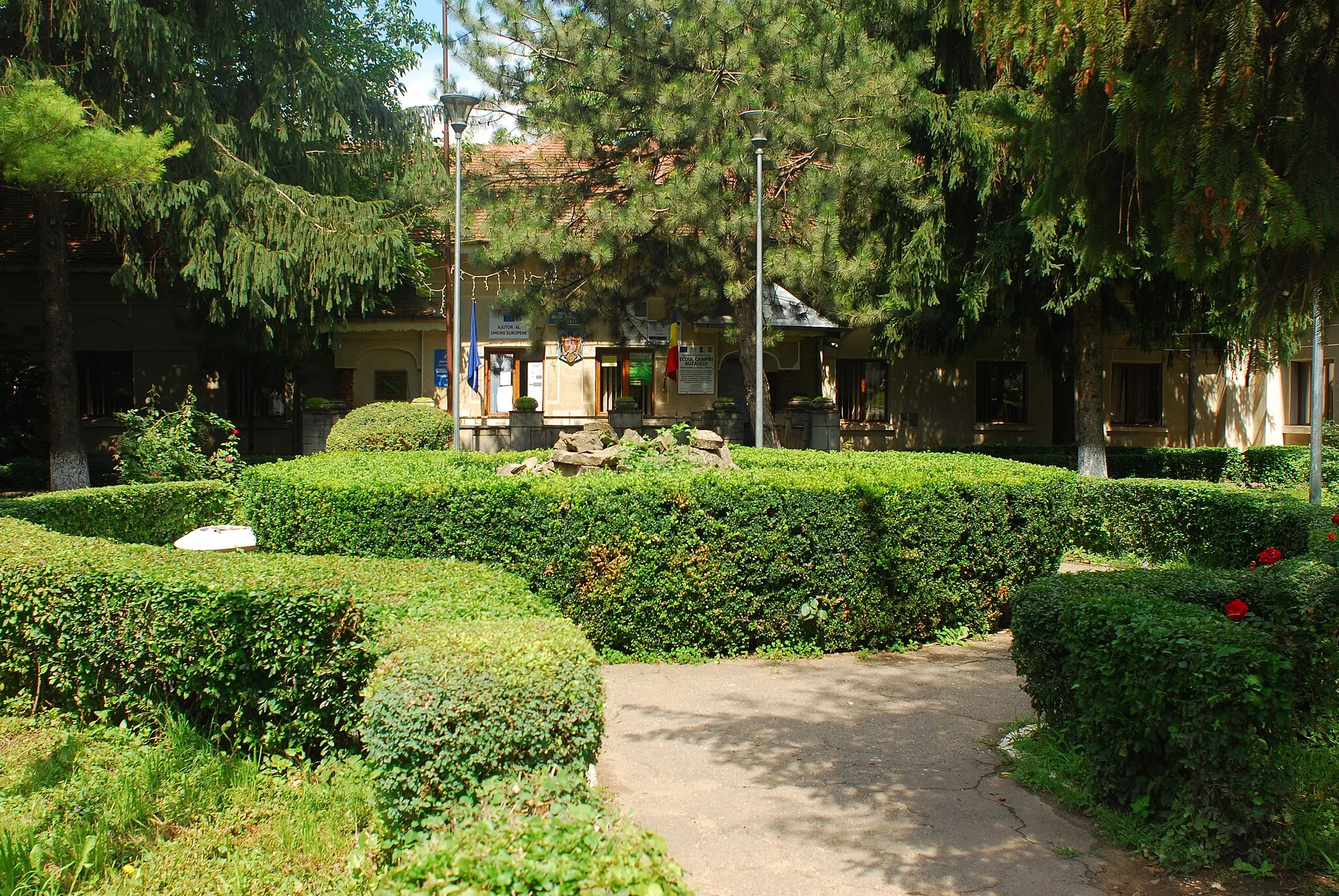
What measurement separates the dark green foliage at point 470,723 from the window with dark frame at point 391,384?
24038 millimetres

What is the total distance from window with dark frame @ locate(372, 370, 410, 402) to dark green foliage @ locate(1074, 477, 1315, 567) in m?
18.5

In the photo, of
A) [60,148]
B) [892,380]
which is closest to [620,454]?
[60,148]

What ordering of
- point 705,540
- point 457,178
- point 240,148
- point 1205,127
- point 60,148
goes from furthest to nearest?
point 240,148
point 457,178
point 60,148
point 705,540
point 1205,127

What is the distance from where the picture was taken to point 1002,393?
29016 millimetres

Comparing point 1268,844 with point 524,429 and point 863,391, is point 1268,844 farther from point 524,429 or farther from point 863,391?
point 863,391

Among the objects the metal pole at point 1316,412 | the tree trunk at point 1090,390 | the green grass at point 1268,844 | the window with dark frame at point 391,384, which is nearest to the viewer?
the green grass at point 1268,844

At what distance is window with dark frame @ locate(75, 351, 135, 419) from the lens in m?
26.4

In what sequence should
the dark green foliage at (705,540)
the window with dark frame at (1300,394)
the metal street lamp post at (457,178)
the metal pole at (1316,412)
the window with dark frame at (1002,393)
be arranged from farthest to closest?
the window with dark frame at (1300,394)
the window with dark frame at (1002,393)
the metal street lamp post at (457,178)
the metal pole at (1316,412)
the dark green foliage at (705,540)

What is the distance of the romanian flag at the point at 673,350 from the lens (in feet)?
81.9

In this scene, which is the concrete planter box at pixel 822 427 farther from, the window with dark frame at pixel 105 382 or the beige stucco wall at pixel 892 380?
the window with dark frame at pixel 105 382

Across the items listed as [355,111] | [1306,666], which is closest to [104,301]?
[355,111]

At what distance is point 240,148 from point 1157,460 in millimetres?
21246

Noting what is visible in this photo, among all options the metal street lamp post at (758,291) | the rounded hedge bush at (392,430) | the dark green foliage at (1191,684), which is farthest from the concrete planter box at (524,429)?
the dark green foliage at (1191,684)

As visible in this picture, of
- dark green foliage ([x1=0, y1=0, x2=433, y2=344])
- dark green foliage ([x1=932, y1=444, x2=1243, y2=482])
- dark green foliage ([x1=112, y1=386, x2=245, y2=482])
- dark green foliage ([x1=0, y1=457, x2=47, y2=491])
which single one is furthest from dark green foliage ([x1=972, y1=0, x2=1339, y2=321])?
dark green foliage ([x1=0, y1=457, x2=47, y2=491])
